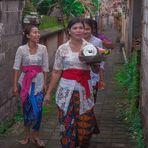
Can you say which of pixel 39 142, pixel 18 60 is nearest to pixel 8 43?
pixel 18 60

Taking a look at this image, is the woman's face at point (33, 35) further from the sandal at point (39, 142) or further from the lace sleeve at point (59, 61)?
the sandal at point (39, 142)

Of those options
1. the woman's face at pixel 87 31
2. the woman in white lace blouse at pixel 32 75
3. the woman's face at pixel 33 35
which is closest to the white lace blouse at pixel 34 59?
the woman in white lace blouse at pixel 32 75

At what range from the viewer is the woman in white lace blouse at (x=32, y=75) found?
6344 millimetres

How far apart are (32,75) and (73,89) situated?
102cm

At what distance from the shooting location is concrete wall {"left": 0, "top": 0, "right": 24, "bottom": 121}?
271 inches

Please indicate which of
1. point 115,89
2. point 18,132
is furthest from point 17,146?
point 115,89

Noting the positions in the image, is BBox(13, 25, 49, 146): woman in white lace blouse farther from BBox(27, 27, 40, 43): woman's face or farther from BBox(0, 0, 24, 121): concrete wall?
BBox(0, 0, 24, 121): concrete wall

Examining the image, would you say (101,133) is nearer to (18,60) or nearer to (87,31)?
(87,31)

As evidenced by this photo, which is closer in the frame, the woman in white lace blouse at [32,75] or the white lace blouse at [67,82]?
the white lace blouse at [67,82]

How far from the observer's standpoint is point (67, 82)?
18.1 ft

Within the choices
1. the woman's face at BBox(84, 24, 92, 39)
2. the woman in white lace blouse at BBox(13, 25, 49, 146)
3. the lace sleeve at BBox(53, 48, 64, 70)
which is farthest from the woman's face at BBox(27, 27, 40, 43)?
the lace sleeve at BBox(53, 48, 64, 70)

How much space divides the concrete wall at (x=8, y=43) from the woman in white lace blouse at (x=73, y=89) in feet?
5.18

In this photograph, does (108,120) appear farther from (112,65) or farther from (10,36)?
(112,65)

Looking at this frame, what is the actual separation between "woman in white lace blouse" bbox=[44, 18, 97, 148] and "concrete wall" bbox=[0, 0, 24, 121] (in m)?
1.58
